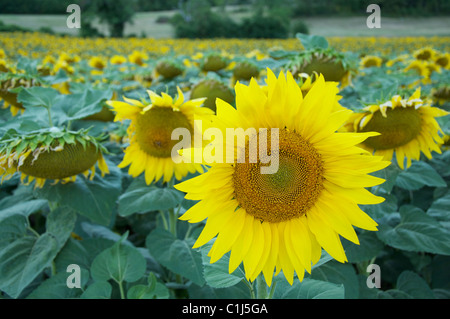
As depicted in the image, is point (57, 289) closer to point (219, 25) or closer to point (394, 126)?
point (394, 126)

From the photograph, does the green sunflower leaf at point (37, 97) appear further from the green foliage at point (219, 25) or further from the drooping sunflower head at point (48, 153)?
the green foliage at point (219, 25)

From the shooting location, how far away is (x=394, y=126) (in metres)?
1.57

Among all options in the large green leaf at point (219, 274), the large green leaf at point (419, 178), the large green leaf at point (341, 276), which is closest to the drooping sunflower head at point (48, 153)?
the large green leaf at point (219, 274)

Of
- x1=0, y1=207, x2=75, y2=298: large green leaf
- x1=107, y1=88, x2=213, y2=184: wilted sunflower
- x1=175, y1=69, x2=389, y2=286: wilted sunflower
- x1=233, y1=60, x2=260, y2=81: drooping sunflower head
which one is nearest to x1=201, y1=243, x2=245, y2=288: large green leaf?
x1=175, y1=69, x2=389, y2=286: wilted sunflower

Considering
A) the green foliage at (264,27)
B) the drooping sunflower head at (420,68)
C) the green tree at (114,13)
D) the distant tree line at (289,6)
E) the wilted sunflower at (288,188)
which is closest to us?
the wilted sunflower at (288,188)

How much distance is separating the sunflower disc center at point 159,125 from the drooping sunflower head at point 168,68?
1656 mm

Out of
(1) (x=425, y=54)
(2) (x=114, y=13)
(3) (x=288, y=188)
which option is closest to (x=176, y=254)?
(3) (x=288, y=188)

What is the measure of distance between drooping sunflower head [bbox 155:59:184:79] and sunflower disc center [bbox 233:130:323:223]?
8.04 feet

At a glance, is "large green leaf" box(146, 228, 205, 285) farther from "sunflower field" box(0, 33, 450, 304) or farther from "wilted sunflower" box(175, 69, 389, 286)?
"wilted sunflower" box(175, 69, 389, 286)

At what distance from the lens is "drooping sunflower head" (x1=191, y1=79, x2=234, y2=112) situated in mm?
2100

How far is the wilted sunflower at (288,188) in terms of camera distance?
2.94 ft

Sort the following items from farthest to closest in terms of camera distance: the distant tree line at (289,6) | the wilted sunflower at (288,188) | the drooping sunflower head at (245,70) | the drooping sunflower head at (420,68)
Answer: the distant tree line at (289,6), the drooping sunflower head at (420,68), the drooping sunflower head at (245,70), the wilted sunflower at (288,188)
